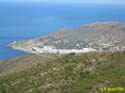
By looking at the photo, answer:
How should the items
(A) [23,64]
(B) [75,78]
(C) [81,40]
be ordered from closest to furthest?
(B) [75,78], (A) [23,64], (C) [81,40]

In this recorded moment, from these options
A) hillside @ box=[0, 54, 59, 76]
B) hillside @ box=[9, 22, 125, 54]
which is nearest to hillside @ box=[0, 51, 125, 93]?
hillside @ box=[0, 54, 59, 76]

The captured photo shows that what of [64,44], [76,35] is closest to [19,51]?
[64,44]

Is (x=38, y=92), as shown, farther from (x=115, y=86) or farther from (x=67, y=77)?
(x=115, y=86)

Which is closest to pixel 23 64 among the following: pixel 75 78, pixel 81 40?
pixel 75 78

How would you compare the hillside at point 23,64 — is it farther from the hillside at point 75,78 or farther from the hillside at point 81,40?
the hillside at point 81,40

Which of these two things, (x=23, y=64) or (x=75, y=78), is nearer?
(x=75, y=78)

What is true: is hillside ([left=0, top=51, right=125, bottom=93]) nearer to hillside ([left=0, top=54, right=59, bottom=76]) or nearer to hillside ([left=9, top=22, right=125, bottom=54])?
hillside ([left=0, top=54, right=59, bottom=76])

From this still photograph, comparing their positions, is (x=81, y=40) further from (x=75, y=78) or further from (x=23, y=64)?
(x=75, y=78)

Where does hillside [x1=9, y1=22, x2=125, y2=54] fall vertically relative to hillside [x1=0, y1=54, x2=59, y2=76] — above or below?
above
